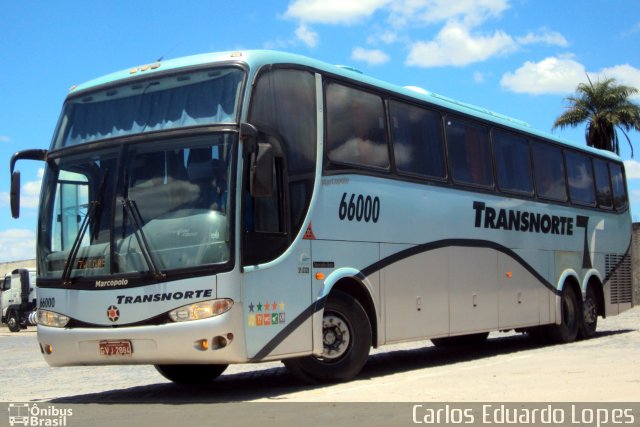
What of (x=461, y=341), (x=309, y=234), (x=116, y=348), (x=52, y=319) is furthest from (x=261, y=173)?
(x=461, y=341)

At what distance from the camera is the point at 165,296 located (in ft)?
31.5

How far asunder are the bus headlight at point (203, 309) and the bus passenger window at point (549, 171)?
8.96 meters

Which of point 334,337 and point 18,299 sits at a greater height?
point 18,299

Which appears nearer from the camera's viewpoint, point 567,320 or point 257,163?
point 257,163

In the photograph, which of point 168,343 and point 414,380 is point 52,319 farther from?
point 414,380

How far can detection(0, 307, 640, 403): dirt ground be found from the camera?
9.57 m

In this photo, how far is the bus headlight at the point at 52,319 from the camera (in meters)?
10.3

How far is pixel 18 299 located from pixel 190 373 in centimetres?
3105

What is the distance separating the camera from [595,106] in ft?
145

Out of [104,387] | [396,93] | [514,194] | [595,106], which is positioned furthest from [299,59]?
[595,106]

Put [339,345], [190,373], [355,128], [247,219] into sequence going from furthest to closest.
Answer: [190,373] → [355,128] → [339,345] → [247,219]

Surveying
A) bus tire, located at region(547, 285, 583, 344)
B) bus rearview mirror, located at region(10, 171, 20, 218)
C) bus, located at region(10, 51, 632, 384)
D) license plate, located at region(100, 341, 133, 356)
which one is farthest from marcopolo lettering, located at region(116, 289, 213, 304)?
bus tire, located at region(547, 285, 583, 344)

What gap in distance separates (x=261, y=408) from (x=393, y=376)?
131 inches

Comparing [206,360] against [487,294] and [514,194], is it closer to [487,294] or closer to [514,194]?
[487,294]
